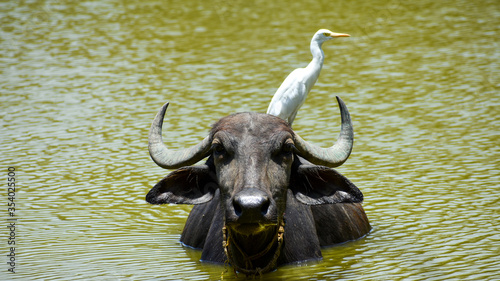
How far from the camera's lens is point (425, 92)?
12.1 meters

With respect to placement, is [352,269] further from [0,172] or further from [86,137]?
[86,137]

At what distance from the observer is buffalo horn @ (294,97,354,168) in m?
5.85

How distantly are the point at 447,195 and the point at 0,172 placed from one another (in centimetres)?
493

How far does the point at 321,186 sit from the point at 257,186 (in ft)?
2.81

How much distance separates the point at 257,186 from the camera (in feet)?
17.3

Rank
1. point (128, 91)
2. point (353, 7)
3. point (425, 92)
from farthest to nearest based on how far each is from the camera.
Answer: point (353, 7), point (128, 91), point (425, 92)

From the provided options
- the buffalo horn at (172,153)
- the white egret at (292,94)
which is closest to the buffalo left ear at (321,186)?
the buffalo horn at (172,153)

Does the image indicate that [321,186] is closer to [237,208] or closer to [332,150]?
[332,150]

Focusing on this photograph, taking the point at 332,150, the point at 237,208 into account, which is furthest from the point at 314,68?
the point at 237,208

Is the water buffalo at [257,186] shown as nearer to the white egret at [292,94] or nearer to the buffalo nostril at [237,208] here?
the buffalo nostril at [237,208]

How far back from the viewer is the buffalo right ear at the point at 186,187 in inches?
232

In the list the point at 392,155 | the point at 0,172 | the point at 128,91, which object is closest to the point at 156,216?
the point at 0,172

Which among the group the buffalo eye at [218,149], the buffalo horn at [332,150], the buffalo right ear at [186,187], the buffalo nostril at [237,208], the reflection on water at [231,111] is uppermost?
the buffalo eye at [218,149]

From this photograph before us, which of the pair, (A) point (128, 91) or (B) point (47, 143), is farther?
(A) point (128, 91)
